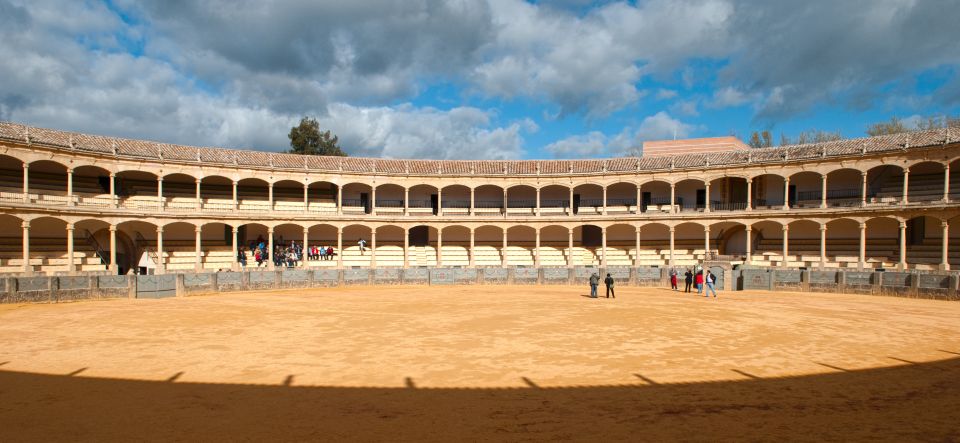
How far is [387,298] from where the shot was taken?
982 inches

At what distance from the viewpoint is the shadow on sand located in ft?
24.3

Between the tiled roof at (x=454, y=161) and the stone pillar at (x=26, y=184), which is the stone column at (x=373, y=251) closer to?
the tiled roof at (x=454, y=161)

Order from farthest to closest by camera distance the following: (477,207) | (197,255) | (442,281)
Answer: (477,207), (197,255), (442,281)

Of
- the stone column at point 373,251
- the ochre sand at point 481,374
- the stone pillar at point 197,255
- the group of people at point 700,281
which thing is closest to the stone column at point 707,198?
the group of people at point 700,281

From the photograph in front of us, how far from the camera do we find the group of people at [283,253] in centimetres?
3600

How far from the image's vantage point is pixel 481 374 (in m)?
10.7

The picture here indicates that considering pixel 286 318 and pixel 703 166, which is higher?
pixel 703 166

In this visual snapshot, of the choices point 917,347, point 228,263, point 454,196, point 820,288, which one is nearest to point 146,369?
point 917,347

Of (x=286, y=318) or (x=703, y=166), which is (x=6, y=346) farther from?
(x=703, y=166)

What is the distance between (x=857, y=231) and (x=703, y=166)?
33.1 ft

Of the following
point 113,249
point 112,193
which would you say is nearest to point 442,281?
Answer: point 113,249

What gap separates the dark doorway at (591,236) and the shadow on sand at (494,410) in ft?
104

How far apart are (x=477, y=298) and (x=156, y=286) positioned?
14.5 m

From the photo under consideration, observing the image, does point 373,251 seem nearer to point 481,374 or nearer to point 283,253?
point 283,253
